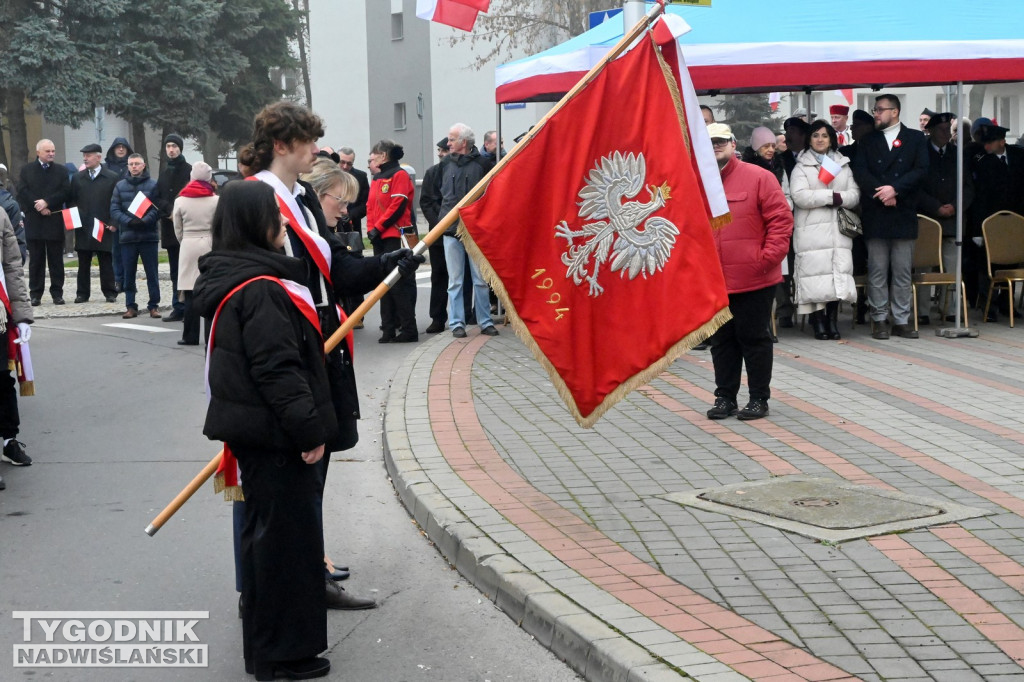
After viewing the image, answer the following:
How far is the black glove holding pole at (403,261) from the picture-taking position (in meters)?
5.09

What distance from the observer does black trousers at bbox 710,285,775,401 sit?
28.9ft

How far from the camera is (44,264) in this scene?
59.3 feet

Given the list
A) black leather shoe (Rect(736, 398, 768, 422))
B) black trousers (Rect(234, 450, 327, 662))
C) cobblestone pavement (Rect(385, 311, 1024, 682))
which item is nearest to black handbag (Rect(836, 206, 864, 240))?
cobblestone pavement (Rect(385, 311, 1024, 682))

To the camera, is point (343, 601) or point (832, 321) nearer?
point (343, 601)

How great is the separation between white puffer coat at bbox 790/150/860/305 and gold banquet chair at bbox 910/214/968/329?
3.33ft

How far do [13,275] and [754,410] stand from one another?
483 cm

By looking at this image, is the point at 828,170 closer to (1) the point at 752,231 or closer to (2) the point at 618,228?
(1) the point at 752,231

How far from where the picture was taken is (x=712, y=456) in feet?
25.2

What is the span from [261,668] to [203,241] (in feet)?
28.9

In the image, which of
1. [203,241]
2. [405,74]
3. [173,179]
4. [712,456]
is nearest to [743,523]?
[712,456]

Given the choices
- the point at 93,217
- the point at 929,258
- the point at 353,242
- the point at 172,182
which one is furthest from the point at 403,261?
the point at 93,217

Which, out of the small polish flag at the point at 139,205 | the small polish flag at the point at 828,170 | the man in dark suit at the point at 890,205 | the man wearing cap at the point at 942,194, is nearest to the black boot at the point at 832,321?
the man in dark suit at the point at 890,205

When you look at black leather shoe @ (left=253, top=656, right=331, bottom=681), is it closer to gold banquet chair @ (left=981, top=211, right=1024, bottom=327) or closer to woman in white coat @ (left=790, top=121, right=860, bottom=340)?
woman in white coat @ (left=790, top=121, right=860, bottom=340)

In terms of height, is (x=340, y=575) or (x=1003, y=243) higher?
(x=1003, y=243)
